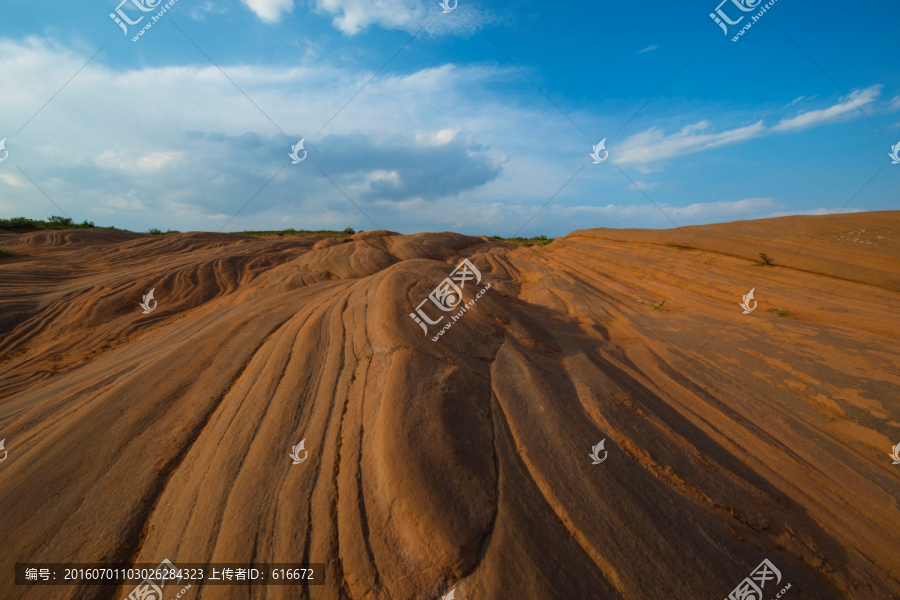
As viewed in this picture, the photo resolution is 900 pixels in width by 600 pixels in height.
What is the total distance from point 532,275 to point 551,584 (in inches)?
406

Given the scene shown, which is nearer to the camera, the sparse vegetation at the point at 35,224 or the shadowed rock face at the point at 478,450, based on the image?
the shadowed rock face at the point at 478,450

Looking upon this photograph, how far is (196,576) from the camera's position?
2.28m

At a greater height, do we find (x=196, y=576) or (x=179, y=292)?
(x=179, y=292)

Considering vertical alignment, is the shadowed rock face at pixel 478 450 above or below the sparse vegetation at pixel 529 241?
below

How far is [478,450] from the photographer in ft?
9.28

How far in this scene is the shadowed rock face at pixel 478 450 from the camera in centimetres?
231

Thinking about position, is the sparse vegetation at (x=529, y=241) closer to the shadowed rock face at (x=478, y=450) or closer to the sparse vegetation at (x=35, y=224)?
the shadowed rock face at (x=478, y=450)

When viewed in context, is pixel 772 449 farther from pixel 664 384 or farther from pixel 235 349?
pixel 235 349

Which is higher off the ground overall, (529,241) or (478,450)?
(529,241)

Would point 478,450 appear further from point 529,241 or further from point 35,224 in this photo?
point 35,224

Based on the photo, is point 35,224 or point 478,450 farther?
point 35,224

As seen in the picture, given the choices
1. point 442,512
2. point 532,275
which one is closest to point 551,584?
point 442,512

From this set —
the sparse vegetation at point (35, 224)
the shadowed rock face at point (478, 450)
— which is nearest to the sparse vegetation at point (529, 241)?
the shadowed rock face at point (478, 450)

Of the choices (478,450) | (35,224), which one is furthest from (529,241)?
(35,224)
